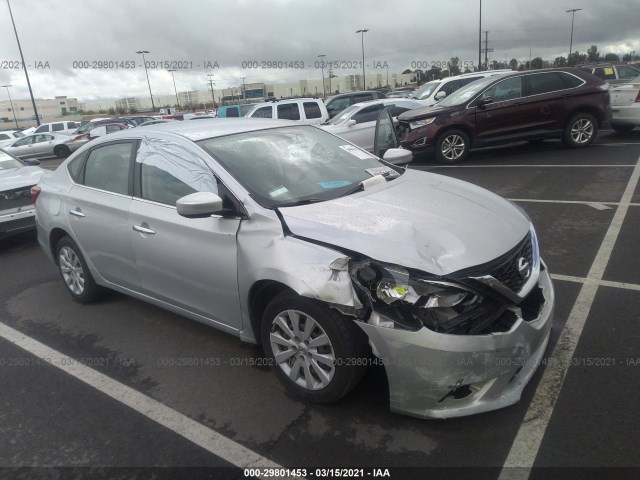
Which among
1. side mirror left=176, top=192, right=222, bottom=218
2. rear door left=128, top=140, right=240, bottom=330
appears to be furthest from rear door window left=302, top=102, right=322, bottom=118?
side mirror left=176, top=192, right=222, bottom=218

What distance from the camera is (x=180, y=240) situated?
3.34 meters

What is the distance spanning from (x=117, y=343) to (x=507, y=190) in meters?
6.13

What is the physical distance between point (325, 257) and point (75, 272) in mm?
3032

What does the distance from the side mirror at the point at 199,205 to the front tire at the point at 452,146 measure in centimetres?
815

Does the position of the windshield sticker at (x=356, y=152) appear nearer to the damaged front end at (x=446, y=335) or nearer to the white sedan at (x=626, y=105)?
the damaged front end at (x=446, y=335)

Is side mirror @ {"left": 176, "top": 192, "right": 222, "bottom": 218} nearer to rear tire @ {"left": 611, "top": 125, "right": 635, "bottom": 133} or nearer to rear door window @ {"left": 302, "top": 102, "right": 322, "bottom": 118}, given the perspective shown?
rear tire @ {"left": 611, "top": 125, "right": 635, "bottom": 133}

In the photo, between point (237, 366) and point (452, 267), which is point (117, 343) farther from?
point (452, 267)

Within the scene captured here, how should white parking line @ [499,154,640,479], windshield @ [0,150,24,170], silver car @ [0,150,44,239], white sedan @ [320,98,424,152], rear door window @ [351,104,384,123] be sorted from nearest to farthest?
white parking line @ [499,154,640,479], silver car @ [0,150,44,239], windshield @ [0,150,24,170], white sedan @ [320,98,424,152], rear door window @ [351,104,384,123]

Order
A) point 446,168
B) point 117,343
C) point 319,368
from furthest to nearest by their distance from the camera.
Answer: point 446,168 < point 117,343 < point 319,368

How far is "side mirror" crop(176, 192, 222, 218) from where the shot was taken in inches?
115

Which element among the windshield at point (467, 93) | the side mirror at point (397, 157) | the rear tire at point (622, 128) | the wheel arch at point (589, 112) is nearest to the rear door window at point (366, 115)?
the windshield at point (467, 93)

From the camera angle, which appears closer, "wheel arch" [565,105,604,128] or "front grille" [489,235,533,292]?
"front grille" [489,235,533,292]

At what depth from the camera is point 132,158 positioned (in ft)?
12.8

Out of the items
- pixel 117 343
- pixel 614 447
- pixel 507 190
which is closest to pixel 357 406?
pixel 614 447
